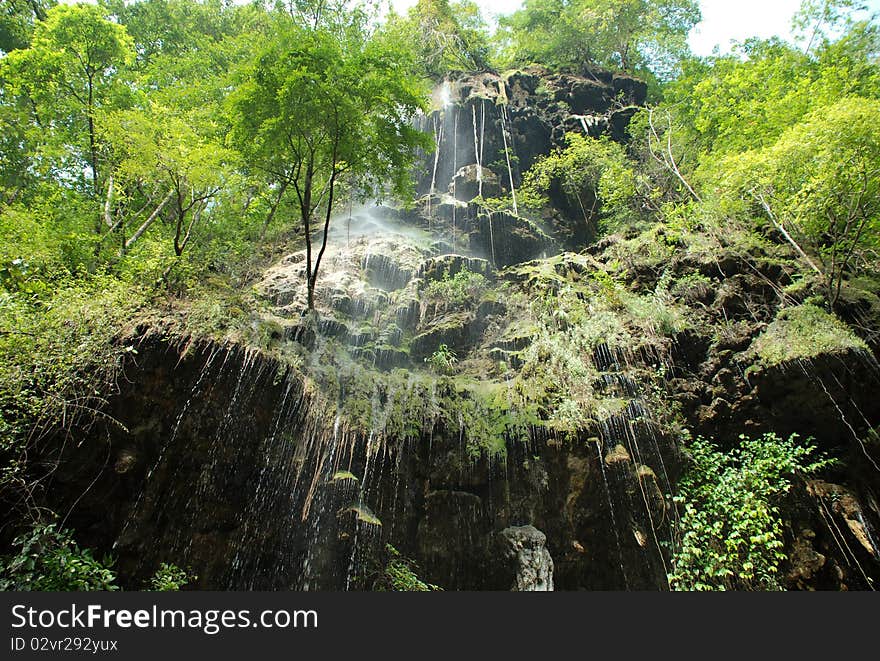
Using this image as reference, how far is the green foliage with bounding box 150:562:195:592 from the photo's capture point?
571cm

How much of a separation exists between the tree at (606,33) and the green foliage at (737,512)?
65.0 ft

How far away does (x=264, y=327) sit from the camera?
830cm

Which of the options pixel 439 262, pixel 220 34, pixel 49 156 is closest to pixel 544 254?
pixel 439 262

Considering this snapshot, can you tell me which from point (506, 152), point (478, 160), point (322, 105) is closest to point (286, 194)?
point (322, 105)

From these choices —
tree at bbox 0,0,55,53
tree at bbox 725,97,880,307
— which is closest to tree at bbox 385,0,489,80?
tree at bbox 0,0,55,53

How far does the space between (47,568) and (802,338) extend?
13.2 m

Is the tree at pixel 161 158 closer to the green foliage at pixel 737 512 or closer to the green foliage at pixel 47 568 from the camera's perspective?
the green foliage at pixel 47 568

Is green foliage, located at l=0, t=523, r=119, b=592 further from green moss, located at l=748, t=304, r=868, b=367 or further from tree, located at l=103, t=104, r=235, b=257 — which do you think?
green moss, located at l=748, t=304, r=868, b=367

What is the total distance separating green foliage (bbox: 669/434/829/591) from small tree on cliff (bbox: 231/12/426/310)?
9.03 meters

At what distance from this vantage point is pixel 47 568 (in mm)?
5105

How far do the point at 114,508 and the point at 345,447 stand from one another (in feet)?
11.5

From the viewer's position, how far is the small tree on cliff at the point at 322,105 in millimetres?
8445

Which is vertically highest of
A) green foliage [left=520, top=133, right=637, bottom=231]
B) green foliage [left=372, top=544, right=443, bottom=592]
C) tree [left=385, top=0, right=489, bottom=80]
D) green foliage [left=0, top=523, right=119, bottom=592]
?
tree [left=385, top=0, right=489, bottom=80]

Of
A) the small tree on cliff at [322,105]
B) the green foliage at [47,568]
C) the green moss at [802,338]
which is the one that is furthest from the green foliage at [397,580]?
the green moss at [802,338]
